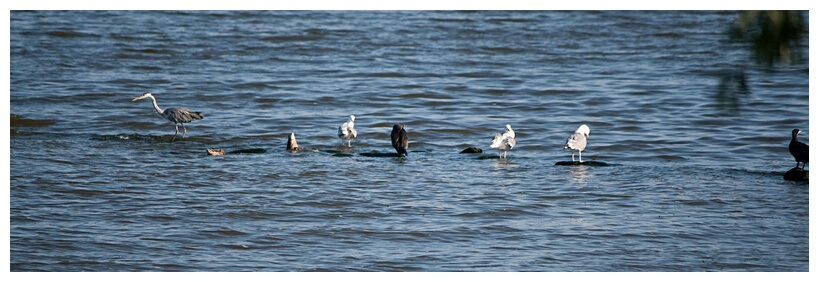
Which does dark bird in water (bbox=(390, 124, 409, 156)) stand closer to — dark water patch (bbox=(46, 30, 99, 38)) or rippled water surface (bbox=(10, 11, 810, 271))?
rippled water surface (bbox=(10, 11, 810, 271))

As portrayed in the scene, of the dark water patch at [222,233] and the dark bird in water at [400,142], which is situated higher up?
the dark bird in water at [400,142]

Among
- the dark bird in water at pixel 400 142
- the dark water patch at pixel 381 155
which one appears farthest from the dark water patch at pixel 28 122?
the dark bird in water at pixel 400 142

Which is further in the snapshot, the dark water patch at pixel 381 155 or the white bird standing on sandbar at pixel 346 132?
the white bird standing on sandbar at pixel 346 132

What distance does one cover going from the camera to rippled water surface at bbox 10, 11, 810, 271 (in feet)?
24.2

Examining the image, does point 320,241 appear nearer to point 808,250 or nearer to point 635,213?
point 635,213

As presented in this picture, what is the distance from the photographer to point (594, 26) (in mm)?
22297

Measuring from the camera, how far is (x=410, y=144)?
42.0 ft

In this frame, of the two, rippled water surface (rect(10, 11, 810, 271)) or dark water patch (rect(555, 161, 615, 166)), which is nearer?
rippled water surface (rect(10, 11, 810, 271))

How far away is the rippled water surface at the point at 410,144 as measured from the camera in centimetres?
738

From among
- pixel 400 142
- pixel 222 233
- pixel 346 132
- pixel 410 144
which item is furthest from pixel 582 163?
pixel 222 233

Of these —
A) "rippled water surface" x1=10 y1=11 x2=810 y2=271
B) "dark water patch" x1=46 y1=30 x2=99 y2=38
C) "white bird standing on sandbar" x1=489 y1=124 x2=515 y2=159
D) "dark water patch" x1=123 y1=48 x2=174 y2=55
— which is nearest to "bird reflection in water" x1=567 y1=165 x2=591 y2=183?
"rippled water surface" x1=10 y1=11 x2=810 y2=271

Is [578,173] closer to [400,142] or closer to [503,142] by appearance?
[503,142]

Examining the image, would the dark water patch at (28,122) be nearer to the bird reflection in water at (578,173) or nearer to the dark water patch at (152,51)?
the dark water patch at (152,51)
